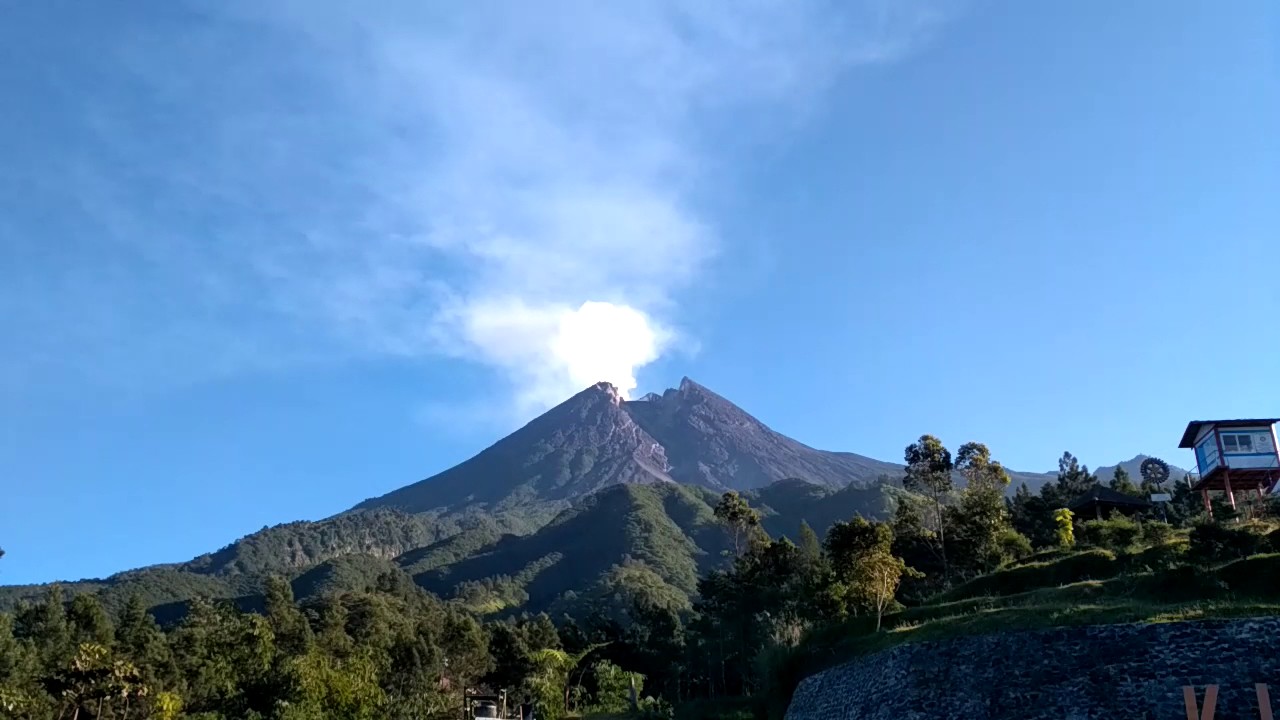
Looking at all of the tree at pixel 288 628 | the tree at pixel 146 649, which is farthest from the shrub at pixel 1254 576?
the tree at pixel 288 628

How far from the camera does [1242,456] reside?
133 ft

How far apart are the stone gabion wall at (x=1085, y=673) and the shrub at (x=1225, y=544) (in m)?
9.55

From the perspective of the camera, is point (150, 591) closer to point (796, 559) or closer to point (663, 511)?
point (663, 511)

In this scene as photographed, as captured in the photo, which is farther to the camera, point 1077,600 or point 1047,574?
point 1047,574

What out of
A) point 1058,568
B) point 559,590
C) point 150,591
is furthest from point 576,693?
point 150,591

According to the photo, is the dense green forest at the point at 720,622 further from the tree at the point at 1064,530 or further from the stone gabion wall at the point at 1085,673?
the stone gabion wall at the point at 1085,673

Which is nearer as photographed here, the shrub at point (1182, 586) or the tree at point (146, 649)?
the shrub at point (1182, 586)

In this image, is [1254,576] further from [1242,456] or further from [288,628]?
[288,628]

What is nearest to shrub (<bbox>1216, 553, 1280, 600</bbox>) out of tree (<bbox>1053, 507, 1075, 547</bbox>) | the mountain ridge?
tree (<bbox>1053, 507, 1075, 547</bbox>)

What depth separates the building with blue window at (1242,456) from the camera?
1587 inches

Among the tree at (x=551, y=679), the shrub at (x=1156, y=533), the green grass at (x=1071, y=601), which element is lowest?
the tree at (x=551, y=679)

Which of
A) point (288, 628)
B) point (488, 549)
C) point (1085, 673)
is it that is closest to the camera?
point (1085, 673)

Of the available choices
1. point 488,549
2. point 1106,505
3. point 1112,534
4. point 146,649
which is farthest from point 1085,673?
point 488,549

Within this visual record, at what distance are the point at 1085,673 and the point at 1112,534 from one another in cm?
1977
